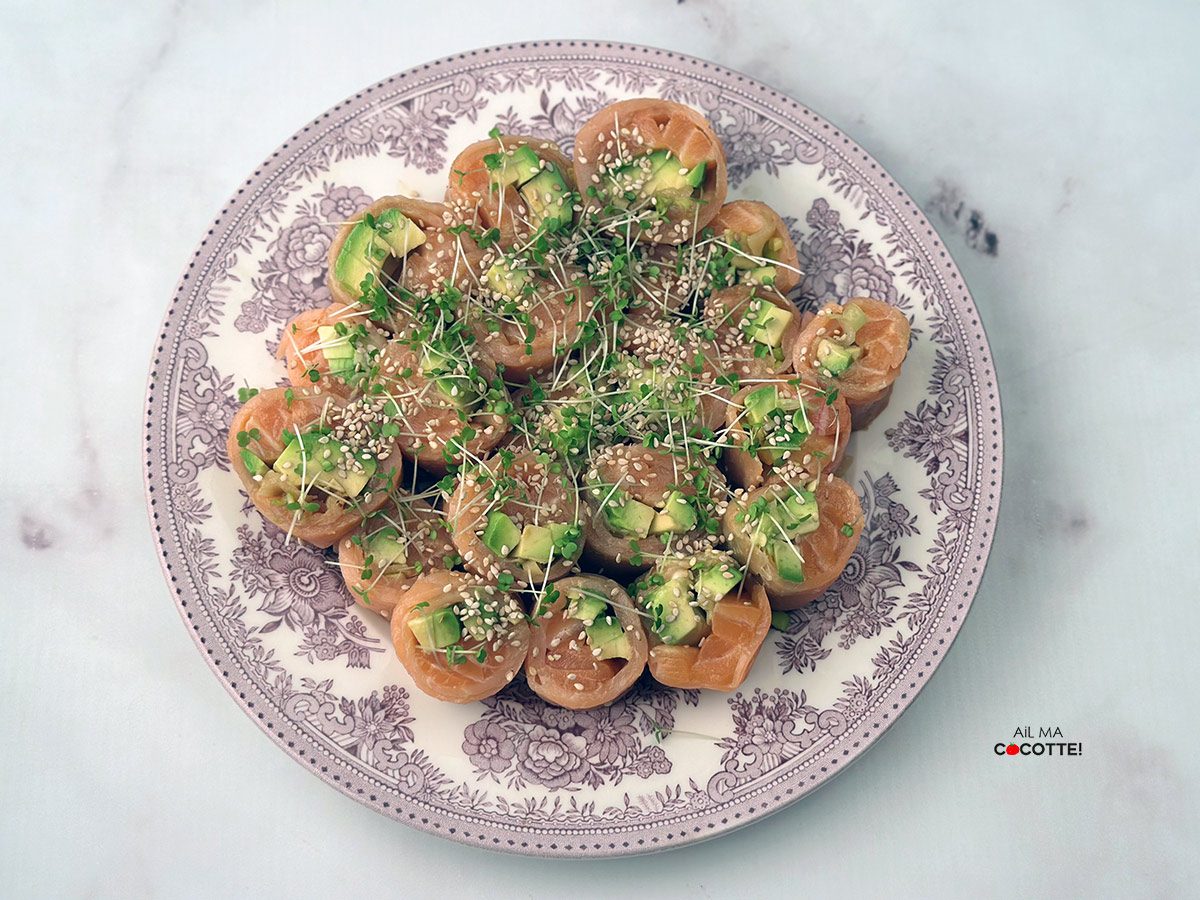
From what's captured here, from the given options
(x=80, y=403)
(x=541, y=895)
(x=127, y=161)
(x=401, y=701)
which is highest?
(x=127, y=161)

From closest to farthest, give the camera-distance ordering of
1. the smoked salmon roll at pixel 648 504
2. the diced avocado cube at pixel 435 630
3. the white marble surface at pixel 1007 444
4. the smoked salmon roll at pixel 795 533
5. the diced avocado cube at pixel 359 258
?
the diced avocado cube at pixel 435 630 → the smoked salmon roll at pixel 795 533 → the smoked salmon roll at pixel 648 504 → the diced avocado cube at pixel 359 258 → the white marble surface at pixel 1007 444

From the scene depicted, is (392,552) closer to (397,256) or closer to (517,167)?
(397,256)

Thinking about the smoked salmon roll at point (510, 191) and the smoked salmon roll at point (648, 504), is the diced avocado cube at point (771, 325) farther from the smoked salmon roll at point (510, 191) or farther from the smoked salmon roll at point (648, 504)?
the smoked salmon roll at point (510, 191)

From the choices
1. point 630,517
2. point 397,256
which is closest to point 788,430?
point 630,517

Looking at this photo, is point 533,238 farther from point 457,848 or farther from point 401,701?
point 457,848

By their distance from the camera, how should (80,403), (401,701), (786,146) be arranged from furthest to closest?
1. (80,403)
2. (786,146)
3. (401,701)

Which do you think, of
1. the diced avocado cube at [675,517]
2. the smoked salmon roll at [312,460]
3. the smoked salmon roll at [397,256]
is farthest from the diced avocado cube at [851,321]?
the smoked salmon roll at [312,460]

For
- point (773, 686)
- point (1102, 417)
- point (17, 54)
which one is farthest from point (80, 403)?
point (1102, 417)

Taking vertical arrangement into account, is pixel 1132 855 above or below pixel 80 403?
below
